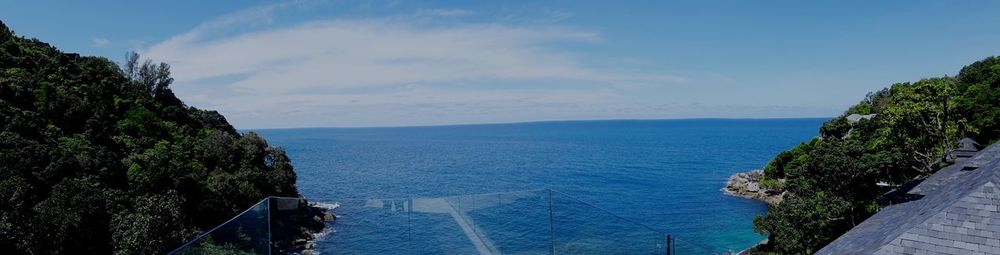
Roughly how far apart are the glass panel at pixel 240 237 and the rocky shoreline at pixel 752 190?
1310 inches

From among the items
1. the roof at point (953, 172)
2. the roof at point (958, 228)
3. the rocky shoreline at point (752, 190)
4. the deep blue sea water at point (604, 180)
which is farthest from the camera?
the rocky shoreline at point (752, 190)

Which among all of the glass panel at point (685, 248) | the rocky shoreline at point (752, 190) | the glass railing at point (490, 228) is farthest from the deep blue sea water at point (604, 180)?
the glass panel at point (685, 248)

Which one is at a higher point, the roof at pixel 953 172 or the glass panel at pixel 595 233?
the roof at pixel 953 172

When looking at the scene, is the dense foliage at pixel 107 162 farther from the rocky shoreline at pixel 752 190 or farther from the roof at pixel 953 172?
the rocky shoreline at pixel 752 190

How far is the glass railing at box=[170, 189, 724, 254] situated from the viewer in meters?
8.94

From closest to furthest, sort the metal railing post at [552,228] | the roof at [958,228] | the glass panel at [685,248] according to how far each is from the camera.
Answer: the roof at [958,228]
the metal railing post at [552,228]
the glass panel at [685,248]

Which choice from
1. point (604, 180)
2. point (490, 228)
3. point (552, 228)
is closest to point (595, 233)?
point (552, 228)

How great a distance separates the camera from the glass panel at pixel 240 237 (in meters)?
6.91

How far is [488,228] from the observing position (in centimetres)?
946

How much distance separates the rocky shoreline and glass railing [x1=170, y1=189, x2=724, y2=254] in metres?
28.0

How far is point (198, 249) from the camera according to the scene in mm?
6859

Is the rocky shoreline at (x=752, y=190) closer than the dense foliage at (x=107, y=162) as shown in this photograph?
No

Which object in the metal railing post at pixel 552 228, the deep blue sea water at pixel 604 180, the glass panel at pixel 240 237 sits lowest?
the deep blue sea water at pixel 604 180

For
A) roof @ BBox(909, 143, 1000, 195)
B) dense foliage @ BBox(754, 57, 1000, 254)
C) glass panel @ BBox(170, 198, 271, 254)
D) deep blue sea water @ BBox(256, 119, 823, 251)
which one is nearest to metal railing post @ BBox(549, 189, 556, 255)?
glass panel @ BBox(170, 198, 271, 254)
